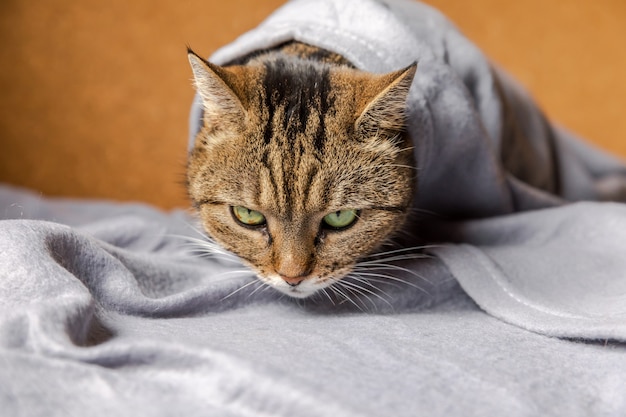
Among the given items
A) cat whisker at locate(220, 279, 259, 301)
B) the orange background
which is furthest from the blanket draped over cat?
the orange background

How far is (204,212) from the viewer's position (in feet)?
4.00

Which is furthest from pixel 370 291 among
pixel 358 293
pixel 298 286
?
pixel 298 286

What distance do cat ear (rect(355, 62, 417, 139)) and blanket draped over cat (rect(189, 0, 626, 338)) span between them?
0.15 m

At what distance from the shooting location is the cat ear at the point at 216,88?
106 cm

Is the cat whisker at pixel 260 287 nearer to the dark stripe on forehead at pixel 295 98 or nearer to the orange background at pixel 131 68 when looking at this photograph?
the dark stripe on forehead at pixel 295 98

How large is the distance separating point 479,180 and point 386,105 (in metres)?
0.48

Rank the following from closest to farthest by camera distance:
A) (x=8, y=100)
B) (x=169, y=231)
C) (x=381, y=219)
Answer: (x=381, y=219) → (x=169, y=231) → (x=8, y=100)

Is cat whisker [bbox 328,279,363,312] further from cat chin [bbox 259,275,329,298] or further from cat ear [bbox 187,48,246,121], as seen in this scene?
cat ear [bbox 187,48,246,121]

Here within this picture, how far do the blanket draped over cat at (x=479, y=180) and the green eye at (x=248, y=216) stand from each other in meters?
0.31

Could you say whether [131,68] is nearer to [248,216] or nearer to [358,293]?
[248,216]

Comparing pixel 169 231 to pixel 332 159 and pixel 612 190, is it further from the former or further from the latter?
pixel 612 190

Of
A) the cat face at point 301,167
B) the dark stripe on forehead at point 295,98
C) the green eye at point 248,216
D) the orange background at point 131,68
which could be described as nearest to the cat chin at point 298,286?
the cat face at point 301,167

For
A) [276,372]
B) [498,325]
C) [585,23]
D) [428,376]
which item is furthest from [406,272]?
[585,23]

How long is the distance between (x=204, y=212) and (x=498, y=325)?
2.00 feet
